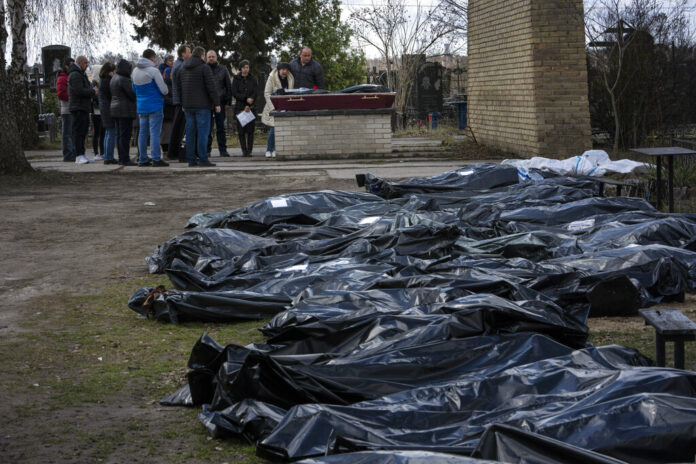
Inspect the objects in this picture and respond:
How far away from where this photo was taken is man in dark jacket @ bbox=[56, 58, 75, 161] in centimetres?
1666

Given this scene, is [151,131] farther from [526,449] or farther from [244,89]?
[526,449]

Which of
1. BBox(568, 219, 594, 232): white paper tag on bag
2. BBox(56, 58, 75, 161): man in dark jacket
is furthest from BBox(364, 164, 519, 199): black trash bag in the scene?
BBox(56, 58, 75, 161): man in dark jacket

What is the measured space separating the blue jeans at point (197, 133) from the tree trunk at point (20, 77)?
717 cm

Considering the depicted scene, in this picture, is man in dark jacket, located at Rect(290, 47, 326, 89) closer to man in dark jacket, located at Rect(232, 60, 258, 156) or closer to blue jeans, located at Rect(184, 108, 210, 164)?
man in dark jacket, located at Rect(232, 60, 258, 156)

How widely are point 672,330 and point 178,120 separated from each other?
13679mm

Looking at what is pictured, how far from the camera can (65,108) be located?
16.8m

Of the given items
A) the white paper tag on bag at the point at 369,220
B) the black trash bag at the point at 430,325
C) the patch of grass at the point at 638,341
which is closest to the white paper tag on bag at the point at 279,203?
the white paper tag on bag at the point at 369,220

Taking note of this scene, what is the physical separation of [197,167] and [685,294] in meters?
10.6

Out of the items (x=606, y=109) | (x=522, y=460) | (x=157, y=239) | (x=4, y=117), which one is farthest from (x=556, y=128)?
(x=522, y=460)

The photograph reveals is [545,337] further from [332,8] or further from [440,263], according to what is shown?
[332,8]

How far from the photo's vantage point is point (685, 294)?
596 centimetres

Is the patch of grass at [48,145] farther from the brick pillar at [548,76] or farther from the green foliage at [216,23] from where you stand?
the brick pillar at [548,76]

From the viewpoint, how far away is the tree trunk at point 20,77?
67.2ft

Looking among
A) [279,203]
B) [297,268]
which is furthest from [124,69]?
[297,268]
